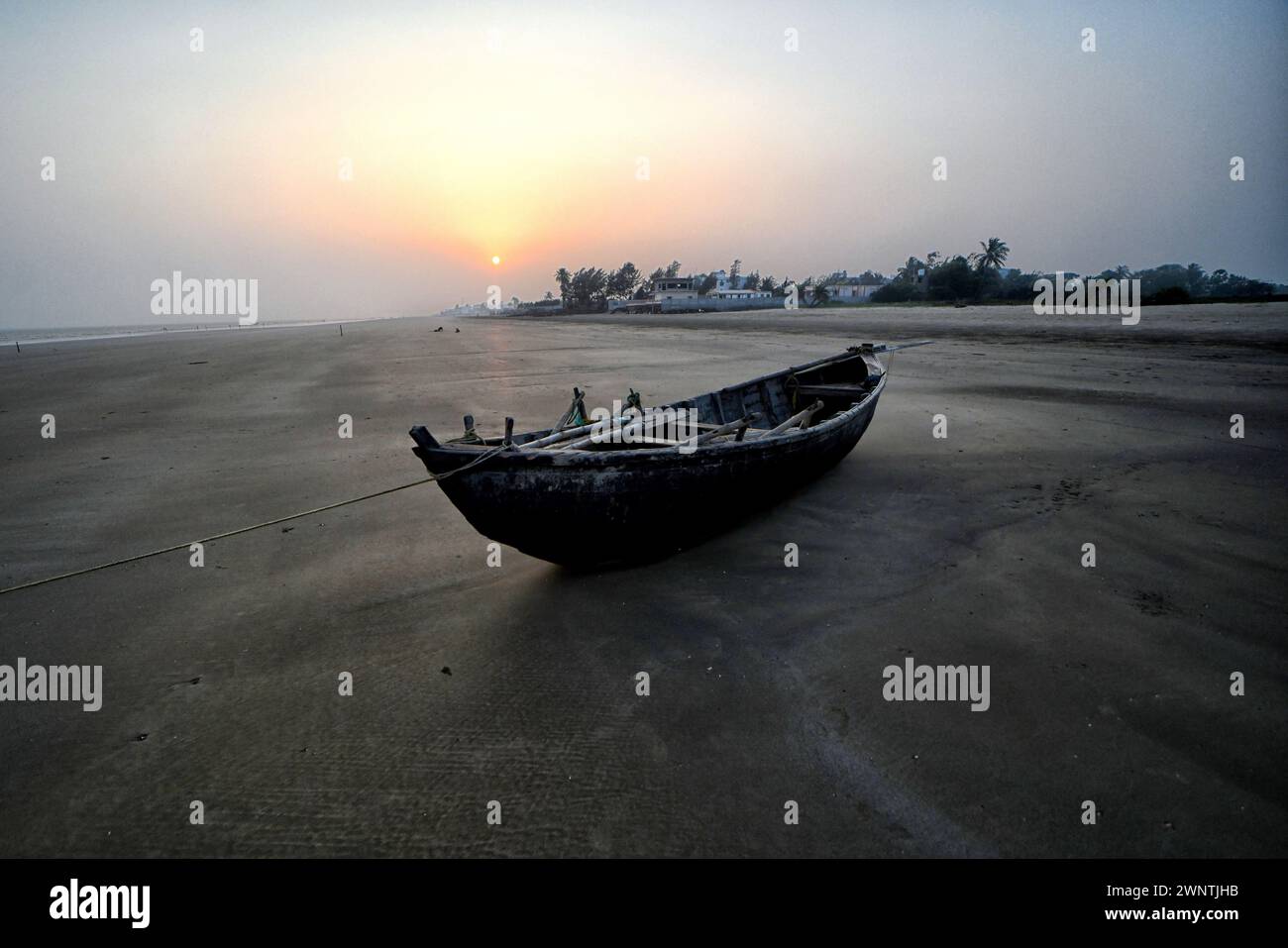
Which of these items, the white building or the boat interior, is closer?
the boat interior

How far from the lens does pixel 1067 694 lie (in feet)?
10.1

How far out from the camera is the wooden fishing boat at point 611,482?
377cm

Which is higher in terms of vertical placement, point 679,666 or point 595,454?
point 595,454

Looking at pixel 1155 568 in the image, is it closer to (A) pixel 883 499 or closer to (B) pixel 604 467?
(A) pixel 883 499

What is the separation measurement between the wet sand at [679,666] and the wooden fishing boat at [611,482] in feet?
1.03

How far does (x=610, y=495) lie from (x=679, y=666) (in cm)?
127

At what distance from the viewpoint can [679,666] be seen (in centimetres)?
344

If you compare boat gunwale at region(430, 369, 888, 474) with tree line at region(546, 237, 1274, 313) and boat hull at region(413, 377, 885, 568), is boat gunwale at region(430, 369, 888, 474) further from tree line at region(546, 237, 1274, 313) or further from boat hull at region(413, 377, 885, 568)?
tree line at region(546, 237, 1274, 313)

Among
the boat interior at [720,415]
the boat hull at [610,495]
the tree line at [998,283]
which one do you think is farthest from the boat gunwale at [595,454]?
the tree line at [998,283]

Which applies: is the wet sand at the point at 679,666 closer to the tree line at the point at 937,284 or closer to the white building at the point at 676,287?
the tree line at the point at 937,284

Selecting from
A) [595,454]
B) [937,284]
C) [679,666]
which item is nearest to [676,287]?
[937,284]

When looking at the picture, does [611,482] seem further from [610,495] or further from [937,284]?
[937,284]

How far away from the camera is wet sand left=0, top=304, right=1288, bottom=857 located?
244 centimetres

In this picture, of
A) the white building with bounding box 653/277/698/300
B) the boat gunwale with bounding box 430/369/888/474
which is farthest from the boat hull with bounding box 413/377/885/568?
the white building with bounding box 653/277/698/300
